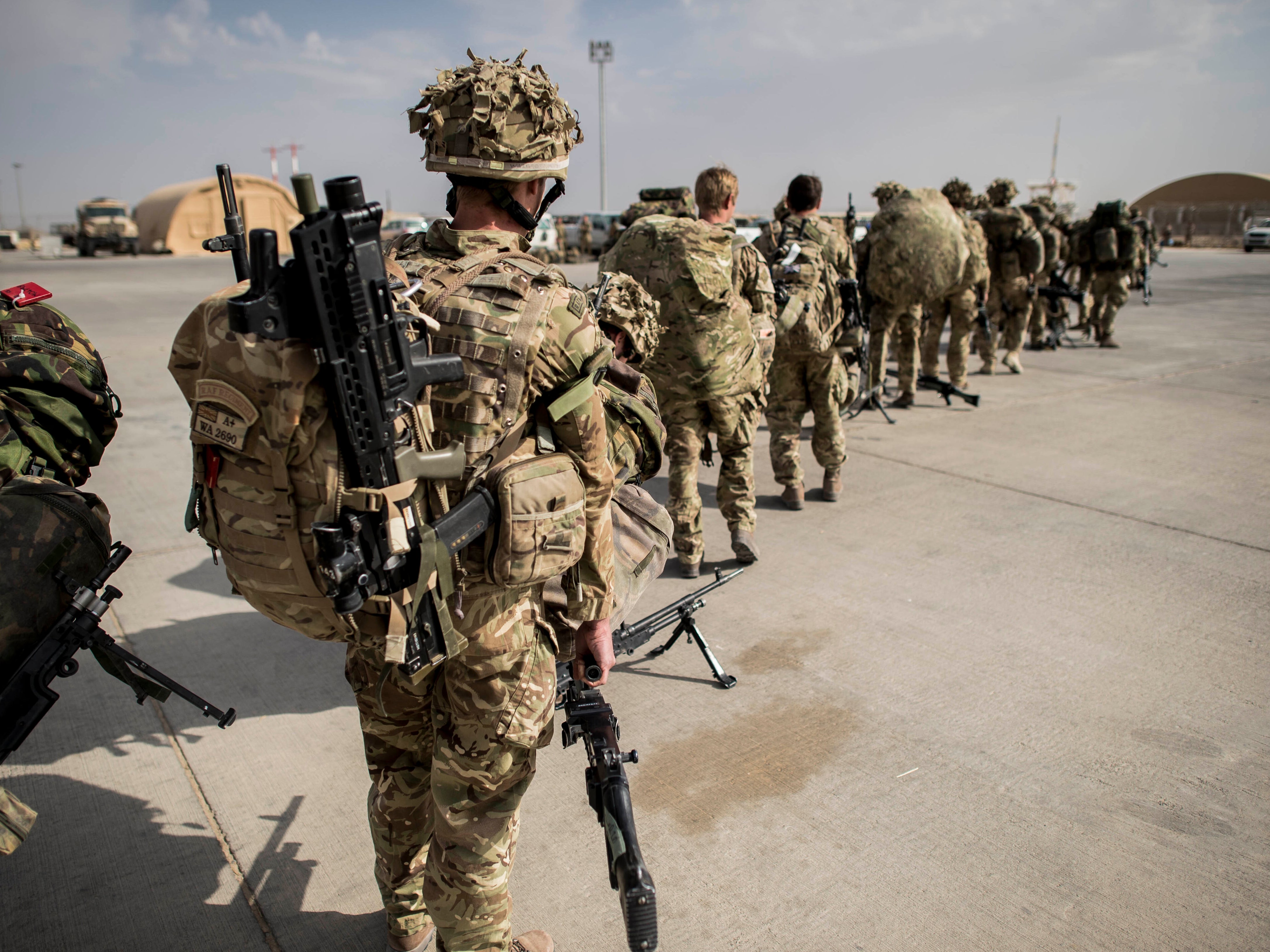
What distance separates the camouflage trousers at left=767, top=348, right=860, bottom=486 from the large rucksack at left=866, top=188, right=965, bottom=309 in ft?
6.95

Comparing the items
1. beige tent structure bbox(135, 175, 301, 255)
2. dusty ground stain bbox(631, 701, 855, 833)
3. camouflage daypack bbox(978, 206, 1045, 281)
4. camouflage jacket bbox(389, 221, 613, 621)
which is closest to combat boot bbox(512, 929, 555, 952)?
dusty ground stain bbox(631, 701, 855, 833)

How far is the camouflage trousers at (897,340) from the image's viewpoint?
742cm

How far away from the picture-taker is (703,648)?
3209 millimetres

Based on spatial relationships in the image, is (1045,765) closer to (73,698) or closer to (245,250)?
(245,250)

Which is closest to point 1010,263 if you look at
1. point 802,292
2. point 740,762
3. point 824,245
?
point 824,245

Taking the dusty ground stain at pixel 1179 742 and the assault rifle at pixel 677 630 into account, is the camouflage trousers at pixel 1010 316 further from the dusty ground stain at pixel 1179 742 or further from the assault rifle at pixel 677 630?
the assault rifle at pixel 677 630

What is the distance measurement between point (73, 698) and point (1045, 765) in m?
3.54

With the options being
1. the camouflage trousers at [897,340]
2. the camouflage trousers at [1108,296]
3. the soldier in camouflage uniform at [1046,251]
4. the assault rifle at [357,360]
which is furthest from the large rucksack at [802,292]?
the camouflage trousers at [1108,296]

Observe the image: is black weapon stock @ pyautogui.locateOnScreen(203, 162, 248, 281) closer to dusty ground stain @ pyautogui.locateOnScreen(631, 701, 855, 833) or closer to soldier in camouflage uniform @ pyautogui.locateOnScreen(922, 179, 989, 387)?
dusty ground stain @ pyautogui.locateOnScreen(631, 701, 855, 833)

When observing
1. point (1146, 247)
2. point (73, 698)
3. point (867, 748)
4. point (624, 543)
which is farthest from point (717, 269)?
point (1146, 247)

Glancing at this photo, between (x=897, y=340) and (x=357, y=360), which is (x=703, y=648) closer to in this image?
(x=357, y=360)

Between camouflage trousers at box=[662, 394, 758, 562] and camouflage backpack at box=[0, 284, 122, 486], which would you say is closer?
camouflage backpack at box=[0, 284, 122, 486]

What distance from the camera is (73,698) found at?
3.18m

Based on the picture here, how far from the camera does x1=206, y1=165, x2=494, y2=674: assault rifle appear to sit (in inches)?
54.5
